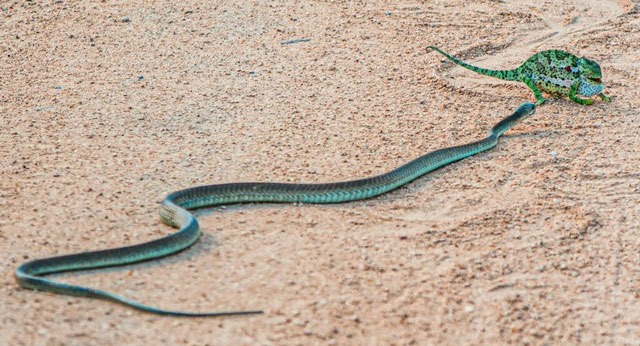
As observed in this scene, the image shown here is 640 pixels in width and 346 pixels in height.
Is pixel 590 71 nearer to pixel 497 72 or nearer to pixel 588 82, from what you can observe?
pixel 588 82

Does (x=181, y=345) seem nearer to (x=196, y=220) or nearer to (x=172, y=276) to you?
(x=172, y=276)

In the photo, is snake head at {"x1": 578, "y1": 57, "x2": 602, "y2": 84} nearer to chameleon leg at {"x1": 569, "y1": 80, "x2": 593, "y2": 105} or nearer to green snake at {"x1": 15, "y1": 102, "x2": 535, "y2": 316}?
chameleon leg at {"x1": 569, "y1": 80, "x2": 593, "y2": 105}

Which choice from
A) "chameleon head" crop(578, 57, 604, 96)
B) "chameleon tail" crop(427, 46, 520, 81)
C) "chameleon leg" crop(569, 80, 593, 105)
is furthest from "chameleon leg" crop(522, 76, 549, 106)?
"chameleon head" crop(578, 57, 604, 96)

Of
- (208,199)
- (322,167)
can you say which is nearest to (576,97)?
(322,167)

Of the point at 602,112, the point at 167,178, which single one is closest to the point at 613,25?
the point at 602,112

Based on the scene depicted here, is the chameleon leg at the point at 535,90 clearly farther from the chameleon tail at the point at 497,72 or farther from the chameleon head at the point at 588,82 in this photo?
the chameleon head at the point at 588,82
